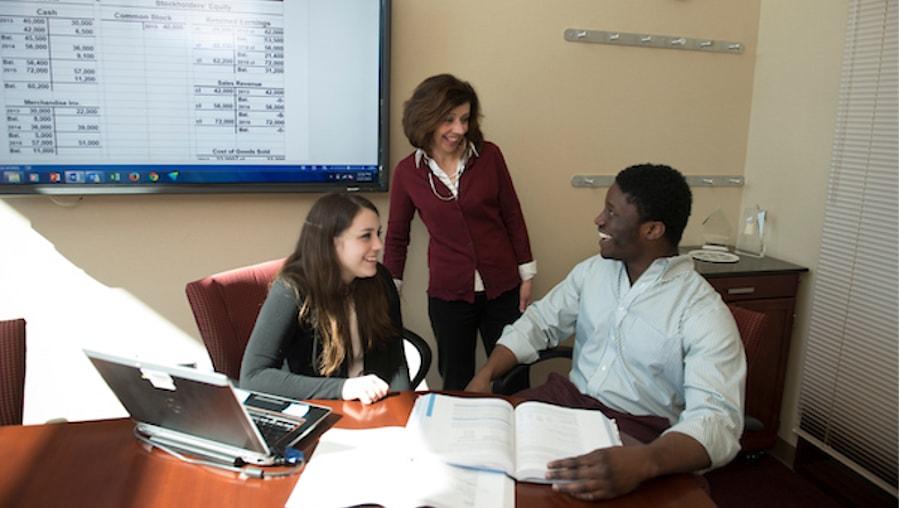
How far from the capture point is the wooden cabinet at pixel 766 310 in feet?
9.09

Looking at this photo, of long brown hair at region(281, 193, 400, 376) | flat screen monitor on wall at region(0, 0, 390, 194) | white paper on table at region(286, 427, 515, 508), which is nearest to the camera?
white paper on table at region(286, 427, 515, 508)

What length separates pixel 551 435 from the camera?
1306 millimetres

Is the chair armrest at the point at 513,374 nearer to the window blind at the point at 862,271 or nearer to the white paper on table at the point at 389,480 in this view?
the white paper on table at the point at 389,480

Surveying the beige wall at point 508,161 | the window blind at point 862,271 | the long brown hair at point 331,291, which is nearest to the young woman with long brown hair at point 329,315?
the long brown hair at point 331,291

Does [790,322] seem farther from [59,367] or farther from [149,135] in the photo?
[59,367]

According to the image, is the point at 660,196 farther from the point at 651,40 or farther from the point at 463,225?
the point at 651,40

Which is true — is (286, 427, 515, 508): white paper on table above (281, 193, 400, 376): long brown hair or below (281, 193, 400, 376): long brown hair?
below

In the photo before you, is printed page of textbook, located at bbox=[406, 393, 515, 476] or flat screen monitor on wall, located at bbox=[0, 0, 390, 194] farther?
flat screen monitor on wall, located at bbox=[0, 0, 390, 194]

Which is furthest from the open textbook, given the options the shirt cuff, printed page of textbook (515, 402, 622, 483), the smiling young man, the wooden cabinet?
the wooden cabinet

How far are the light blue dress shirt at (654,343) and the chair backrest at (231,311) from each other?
0.47m

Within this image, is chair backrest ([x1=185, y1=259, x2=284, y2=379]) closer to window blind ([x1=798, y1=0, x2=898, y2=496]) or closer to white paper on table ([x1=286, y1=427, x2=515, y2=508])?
white paper on table ([x1=286, y1=427, x2=515, y2=508])

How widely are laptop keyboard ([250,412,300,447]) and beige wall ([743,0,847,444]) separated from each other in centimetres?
240

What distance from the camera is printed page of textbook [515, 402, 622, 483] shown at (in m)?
1.21

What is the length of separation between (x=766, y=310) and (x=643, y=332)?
141cm
